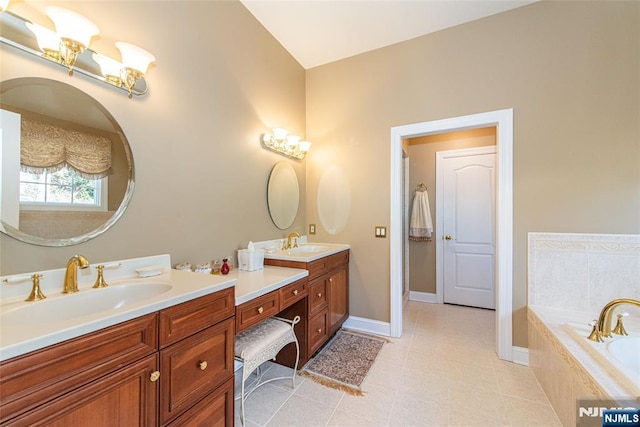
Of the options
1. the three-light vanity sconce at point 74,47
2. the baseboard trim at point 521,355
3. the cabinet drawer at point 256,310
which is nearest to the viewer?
the three-light vanity sconce at point 74,47

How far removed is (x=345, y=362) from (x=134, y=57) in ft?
8.40

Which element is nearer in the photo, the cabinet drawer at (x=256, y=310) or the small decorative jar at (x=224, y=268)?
the cabinet drawer at (x=256, y=310)

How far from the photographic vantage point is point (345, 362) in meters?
2.12

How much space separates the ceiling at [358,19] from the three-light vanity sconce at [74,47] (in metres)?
1.35

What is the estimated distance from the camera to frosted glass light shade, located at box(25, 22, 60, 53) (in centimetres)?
105

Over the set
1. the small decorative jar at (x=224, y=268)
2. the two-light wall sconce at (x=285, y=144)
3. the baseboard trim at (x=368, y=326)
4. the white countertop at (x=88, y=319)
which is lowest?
the baseboard trim at (x=368, y=326)

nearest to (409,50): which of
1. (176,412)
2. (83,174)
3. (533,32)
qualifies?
(533,32)

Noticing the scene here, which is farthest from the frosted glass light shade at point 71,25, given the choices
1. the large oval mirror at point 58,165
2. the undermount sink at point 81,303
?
the undermount sink at point 81,303

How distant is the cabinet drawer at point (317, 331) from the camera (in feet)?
6.57

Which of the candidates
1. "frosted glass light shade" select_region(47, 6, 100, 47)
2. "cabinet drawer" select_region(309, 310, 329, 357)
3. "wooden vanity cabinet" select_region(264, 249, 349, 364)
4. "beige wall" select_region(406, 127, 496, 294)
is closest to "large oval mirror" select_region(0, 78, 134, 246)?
Result: "frosted glass light shade" select_region(47, 6, 100, 47)

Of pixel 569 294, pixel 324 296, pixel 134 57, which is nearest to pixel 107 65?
pixel 134 57

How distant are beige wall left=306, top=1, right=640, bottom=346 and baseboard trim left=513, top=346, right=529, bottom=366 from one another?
0.21ft

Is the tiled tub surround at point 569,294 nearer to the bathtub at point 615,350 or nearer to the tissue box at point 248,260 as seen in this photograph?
the bathtub at point 615,350

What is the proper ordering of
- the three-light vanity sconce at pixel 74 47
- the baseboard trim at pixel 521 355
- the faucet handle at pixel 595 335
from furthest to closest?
the baseboard trim at pixel 521 355 < the faucet handle at pixel 595 335 < the three-light vanity sconce at pixel 74 47
